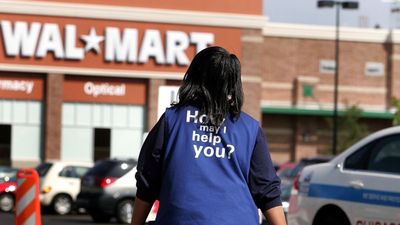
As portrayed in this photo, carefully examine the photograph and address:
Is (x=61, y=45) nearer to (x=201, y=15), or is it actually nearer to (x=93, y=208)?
(x=201, y=15)

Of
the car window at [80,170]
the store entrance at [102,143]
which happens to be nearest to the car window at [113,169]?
the car window at [80,170]

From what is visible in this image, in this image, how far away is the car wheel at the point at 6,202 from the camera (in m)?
29.9

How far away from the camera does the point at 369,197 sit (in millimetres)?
11680

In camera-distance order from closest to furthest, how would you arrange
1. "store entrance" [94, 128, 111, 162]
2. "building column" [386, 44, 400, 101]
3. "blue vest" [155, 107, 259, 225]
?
1. "blue vest" [155, 107, 259, 225]
2. "store entrance" [94, 128, 111, 162]
3. "building column" [386, 44, 400, 101]

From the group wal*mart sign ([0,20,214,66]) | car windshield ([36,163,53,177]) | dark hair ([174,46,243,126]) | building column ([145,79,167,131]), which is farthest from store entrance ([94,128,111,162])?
dark hair ([174,46,243,126])

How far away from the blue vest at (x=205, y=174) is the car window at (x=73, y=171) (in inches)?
999

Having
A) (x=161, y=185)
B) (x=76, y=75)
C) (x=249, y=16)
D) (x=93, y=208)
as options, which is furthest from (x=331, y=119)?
(x=161, y=185)

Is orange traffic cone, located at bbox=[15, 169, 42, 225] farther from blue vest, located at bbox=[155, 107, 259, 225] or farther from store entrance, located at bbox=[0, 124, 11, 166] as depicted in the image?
store entrance, located at bbox=[0, 124, 11, 166]

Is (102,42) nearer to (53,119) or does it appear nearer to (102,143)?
(53,119)

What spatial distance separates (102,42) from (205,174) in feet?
147

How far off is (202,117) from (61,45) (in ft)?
146

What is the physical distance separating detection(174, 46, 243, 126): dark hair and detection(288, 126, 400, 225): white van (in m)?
6.40

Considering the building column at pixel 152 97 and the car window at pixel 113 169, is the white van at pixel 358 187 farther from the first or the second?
the building column at pixel 152 97

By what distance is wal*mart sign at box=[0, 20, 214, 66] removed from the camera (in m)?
48.6
